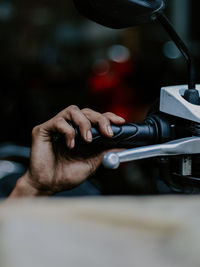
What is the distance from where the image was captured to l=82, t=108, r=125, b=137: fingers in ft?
3.15

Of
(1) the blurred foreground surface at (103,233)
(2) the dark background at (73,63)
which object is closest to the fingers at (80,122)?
(2) the dark background at (73,63)

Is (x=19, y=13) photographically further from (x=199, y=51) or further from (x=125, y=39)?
(x=199, y=51)

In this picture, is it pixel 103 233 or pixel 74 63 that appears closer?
pixel 103 233

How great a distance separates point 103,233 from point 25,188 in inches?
73.4

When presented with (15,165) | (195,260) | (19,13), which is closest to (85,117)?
(15,165)

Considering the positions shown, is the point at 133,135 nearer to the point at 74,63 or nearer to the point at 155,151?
the point at 155,151

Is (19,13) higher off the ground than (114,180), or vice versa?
(19,13)

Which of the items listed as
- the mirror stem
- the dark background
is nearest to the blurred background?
the dark background

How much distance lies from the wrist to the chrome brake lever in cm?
46

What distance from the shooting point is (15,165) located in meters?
2.00

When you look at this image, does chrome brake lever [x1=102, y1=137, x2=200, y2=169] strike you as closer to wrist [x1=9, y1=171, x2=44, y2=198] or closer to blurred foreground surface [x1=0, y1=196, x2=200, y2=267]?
wrist [x1=9, y1=171, x2=44, y2=198]

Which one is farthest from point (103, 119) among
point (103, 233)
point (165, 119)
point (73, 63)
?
point (73, 63)

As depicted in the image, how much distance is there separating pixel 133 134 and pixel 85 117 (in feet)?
0.36

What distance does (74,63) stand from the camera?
16.9 ft
